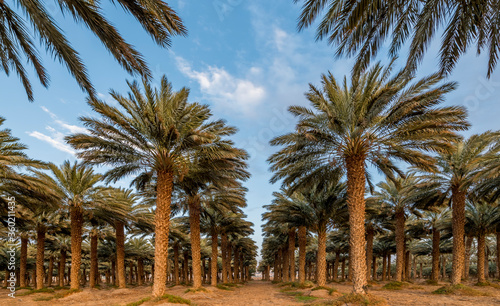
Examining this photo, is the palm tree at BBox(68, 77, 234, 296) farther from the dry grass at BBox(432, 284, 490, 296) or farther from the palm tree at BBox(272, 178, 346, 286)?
the dry grass at BBox(432, 284, 490, 296)

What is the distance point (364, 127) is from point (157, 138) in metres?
9.73

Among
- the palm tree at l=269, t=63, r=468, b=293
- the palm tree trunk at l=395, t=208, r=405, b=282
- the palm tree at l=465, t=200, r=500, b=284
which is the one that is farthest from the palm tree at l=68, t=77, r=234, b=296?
the palm tree at l=465, t=200, r=500, b=284

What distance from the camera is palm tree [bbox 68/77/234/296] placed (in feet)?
43.1

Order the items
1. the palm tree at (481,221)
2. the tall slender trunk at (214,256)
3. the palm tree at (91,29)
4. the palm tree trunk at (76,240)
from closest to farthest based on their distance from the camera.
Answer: the palm tree at (91,29) → the palm tree trunk at (76,240) → the palm tree at (481,221) → the tall slender trunk at (214,256)

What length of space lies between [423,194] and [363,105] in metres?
12.5

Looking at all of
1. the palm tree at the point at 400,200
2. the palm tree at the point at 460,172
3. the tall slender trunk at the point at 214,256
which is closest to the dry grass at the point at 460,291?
the palm tree at the point at 460,172

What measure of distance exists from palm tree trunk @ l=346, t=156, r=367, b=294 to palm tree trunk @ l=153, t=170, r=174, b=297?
8461 millimetres

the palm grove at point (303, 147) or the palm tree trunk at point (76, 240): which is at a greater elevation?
the palm grove at point (303, 147)

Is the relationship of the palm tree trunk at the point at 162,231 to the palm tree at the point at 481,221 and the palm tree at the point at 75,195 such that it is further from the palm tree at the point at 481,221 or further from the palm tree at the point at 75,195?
the palm tree at the point at 481,221

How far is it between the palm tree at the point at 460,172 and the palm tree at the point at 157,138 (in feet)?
51.1

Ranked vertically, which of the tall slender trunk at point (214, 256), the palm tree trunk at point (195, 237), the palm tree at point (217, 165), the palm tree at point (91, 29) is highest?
the palm tree at point (91, 29)

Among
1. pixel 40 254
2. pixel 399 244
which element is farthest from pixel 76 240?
pixel 399 244

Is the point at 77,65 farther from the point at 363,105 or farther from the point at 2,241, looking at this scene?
the point at 2,241

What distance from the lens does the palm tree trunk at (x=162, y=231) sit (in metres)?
13.0
